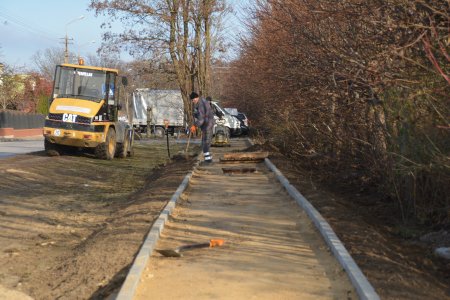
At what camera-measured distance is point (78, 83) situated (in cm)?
2008

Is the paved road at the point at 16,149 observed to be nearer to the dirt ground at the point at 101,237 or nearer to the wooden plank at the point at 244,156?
the dirt ground at the point at 101,237

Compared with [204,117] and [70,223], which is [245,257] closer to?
[70,223]

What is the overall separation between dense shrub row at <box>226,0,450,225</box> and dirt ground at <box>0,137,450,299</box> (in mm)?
827

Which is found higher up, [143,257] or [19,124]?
[19,124]

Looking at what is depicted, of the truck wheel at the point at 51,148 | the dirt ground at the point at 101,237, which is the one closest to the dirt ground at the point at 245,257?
the dirt ground at the point at 101,237

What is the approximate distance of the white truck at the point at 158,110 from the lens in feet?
133

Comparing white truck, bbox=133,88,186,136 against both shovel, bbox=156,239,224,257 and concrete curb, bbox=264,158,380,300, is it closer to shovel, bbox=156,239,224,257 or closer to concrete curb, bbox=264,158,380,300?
concrete curb, bbox=264,158,380,300

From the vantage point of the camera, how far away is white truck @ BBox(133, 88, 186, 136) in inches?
1597

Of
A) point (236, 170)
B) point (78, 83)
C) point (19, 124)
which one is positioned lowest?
point (236, 170)

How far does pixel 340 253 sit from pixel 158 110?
35.6m

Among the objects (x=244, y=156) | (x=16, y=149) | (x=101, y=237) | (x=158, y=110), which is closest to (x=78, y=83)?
(x=244, y=156)

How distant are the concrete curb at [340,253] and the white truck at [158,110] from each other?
30396 millimetres

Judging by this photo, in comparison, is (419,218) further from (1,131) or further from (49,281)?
(1,131)

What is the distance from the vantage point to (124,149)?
22.7 m
